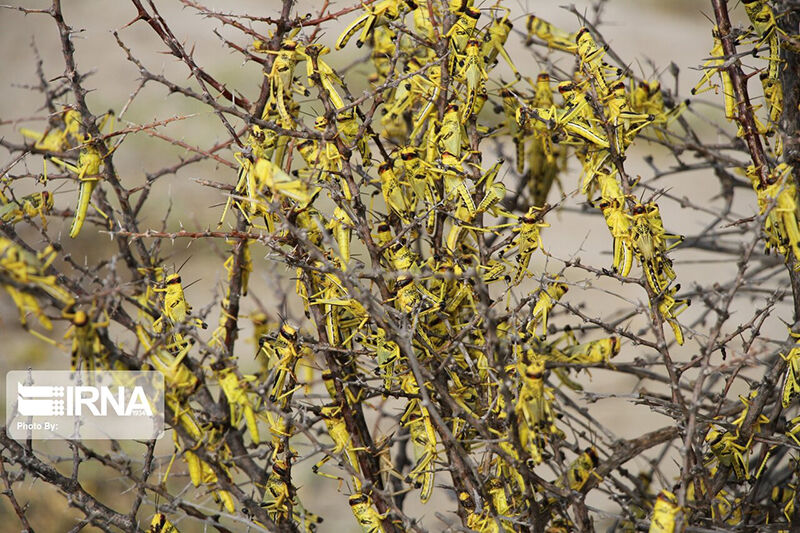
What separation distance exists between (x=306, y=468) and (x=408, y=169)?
148cm

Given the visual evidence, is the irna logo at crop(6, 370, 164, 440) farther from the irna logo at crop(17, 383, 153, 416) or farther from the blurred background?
the blurred background

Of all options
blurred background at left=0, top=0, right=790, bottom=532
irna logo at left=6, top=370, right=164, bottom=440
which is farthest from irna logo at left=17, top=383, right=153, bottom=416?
blurred background at left=0, top=0, right=790, bottom=532

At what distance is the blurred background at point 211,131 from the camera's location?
2.24 meters

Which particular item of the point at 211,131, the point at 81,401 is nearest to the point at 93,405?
the point at 81,401

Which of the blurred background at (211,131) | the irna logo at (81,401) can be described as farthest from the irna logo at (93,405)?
the blurred background at (211,131)

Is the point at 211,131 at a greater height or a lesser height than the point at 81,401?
greater

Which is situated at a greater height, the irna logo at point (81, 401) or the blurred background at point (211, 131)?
the blurred background at point (211, 131)

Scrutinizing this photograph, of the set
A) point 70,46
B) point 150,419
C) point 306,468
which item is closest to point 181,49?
point 70,46

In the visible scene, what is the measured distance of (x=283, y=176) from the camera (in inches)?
26.8

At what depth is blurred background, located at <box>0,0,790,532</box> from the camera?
7.34 feet

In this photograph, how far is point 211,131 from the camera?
2.67m

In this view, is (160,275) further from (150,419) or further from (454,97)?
(454,97)

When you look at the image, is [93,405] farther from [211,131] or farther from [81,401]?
[211,131]

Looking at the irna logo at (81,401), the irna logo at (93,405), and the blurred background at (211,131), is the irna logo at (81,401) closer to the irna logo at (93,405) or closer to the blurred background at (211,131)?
the irna logo at (93,405)
